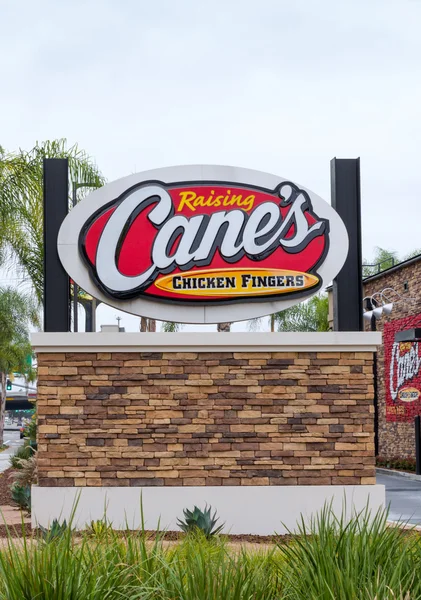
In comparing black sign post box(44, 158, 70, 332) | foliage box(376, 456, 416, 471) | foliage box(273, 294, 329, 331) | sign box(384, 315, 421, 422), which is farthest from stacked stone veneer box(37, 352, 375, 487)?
foliage box(273, 294, 329, 331)

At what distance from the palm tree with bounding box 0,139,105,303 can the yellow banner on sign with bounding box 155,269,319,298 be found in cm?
877

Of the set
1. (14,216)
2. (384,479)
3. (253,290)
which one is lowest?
(384,479)

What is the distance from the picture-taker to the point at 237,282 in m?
14.3

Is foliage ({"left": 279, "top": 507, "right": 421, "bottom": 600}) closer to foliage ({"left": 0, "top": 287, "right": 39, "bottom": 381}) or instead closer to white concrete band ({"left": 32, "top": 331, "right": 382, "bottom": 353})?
white concrete band ({"left": 32, "top": 331, "right": 382, "bottom": 353})

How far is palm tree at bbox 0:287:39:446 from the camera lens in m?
51.8

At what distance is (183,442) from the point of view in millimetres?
13617

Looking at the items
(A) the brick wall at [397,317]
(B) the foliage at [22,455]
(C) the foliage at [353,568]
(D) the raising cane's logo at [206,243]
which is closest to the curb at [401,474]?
(A) the brick wall at [397,317]

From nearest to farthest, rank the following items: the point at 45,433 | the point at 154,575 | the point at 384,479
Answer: the point at 154,575
the point at 45,433
the point at 384,479

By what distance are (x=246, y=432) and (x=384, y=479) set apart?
16951 mm

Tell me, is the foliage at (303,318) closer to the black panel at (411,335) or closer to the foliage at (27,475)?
the black panel at (411,335)

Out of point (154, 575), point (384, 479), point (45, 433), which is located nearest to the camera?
point (154, 575)

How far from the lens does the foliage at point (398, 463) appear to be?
31.6 meters

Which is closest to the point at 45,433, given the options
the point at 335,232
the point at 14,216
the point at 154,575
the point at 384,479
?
the point at 335,232

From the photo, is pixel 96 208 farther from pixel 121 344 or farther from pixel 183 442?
pixel 183 442
